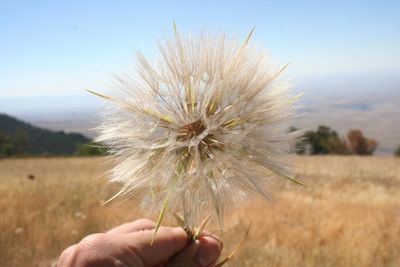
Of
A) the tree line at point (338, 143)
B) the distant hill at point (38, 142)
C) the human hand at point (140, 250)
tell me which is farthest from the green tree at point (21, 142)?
the human hand at point (140, 250)

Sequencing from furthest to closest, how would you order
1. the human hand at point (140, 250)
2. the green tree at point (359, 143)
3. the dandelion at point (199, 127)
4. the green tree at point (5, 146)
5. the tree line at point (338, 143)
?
the green tree at point (359, 143) → the green tree at point (5, 146) → the tree line at point (338, 143) → the dandelion at point (199, 127) → the human hand at point (140, 250)

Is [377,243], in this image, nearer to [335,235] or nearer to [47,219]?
[335,235]

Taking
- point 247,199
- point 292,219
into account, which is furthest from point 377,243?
point 247,199

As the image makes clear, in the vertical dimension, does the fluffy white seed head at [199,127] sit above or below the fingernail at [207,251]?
above

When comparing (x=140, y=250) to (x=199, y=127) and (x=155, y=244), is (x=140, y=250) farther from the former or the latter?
(x=199, y=127)

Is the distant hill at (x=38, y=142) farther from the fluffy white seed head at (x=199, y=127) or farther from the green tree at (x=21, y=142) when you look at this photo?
the fluffy white seed head at (x=199, y=127)

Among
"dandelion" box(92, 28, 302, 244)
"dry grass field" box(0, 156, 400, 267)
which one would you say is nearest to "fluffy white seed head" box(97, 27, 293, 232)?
"dandelion" box(92, 28, 302, 244)

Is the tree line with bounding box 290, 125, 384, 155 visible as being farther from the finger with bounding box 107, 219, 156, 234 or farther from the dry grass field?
the finger with bounding box 107, 219, 156, 234
